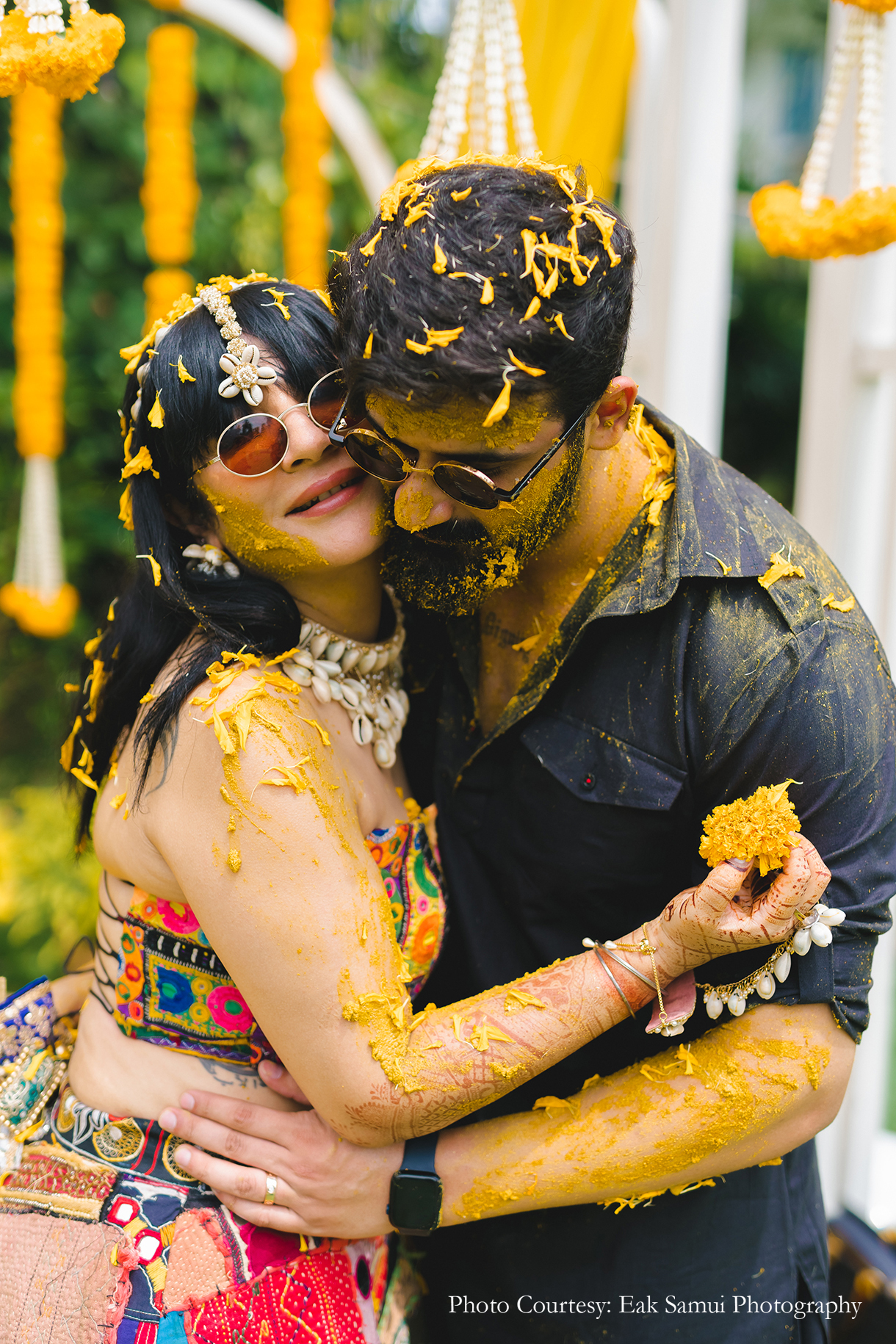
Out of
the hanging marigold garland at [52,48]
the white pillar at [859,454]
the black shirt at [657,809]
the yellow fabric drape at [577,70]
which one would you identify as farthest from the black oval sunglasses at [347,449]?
the yellow fabric drape at [577,70]

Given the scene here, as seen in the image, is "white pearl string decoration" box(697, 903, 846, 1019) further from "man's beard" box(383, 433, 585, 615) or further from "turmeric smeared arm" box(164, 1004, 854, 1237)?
"man's beard" box(383, 433, 585, 615)

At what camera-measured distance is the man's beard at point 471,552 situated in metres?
1.65

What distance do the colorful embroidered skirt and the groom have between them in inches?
3.0

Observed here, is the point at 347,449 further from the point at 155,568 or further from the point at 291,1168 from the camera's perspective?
the point at 291,1168

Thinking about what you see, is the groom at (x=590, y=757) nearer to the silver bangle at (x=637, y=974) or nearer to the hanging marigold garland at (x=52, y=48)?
the silver bangle at (x=637, y=974)

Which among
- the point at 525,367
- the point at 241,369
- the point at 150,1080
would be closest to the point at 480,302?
the point at 525,367

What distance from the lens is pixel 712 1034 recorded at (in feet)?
5.35

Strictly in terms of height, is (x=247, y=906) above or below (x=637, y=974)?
above

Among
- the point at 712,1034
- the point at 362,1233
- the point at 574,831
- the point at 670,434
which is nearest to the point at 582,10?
the point at 670,434

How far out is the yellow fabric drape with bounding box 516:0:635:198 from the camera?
3.24 m

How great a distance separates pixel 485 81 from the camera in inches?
90.4

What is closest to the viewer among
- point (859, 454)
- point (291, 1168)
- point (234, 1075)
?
point (291, 1168)

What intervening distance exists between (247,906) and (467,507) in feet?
2.29

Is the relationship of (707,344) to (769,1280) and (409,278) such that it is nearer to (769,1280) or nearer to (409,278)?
(409,278)
